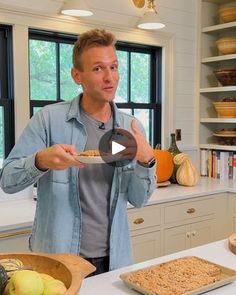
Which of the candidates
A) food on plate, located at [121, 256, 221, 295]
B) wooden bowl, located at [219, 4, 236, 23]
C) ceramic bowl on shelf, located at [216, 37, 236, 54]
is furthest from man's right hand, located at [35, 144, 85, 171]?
wooden bowl, located at [219, 4, 236, 23]

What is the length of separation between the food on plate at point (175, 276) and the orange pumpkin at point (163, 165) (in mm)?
1823

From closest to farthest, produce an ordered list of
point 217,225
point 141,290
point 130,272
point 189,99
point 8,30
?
point 141,290 < point 130,272 < point 8,30 < point 217,225 < point 189,99

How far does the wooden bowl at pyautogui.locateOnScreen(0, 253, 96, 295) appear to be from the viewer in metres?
1.03

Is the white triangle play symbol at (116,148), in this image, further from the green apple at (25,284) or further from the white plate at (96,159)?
the green apple at (25,284)

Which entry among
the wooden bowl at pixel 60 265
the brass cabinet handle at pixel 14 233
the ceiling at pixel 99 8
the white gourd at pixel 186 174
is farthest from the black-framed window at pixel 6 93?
the wooden bowl at pixel 60 265

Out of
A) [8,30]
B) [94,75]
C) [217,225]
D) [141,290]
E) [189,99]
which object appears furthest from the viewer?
[189,99]

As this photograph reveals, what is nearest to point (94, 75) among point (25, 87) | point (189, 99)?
point (25, 87)

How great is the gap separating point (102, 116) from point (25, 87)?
1.36 meters

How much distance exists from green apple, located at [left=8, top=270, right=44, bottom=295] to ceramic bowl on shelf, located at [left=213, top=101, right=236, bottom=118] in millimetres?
3088

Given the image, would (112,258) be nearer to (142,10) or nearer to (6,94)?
(6,94)

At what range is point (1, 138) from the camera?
2.83 meters

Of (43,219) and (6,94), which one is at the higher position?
(6,94)

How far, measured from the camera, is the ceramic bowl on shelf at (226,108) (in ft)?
12.2

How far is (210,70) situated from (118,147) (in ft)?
9.27
